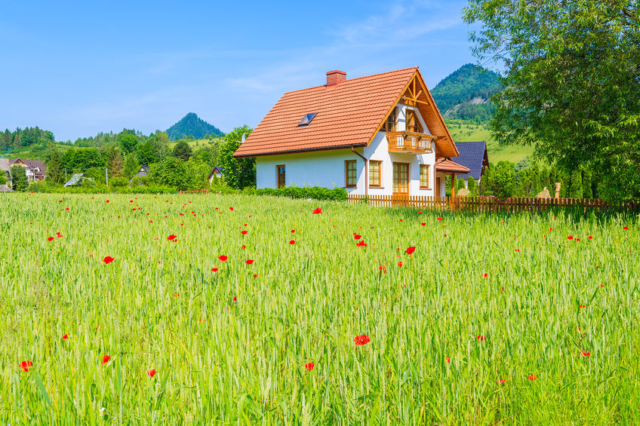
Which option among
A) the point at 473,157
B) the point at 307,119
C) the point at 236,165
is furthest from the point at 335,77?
the point at 473,157

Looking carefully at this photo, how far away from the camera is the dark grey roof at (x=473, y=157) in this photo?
156ft

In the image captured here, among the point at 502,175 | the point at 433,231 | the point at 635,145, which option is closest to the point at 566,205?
the point at 635,145

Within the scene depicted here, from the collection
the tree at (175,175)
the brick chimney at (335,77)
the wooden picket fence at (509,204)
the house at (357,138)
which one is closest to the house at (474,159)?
the house at (357,138)

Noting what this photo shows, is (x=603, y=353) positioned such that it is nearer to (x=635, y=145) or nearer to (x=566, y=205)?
(x=635, y=145)

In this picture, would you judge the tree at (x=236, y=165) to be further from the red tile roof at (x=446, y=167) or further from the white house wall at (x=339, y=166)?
the red tile roof at (x=446, y=167)

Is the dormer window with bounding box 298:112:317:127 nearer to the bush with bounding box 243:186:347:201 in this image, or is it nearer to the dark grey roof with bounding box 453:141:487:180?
the bush with bounding box 243:186:347:201

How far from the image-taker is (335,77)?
1135 inches

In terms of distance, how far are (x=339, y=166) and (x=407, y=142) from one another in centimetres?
449

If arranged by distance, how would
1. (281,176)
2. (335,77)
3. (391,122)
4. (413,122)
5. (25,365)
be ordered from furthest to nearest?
(335,77) → (281,176) → (413,122) → (391,122) → (25,365)

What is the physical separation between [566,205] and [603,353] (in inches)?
497

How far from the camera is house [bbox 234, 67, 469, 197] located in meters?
23.9

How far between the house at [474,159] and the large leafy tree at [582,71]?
36.5 meters

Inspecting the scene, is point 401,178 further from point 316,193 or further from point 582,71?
point 582,71

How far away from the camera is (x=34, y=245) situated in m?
5.32
